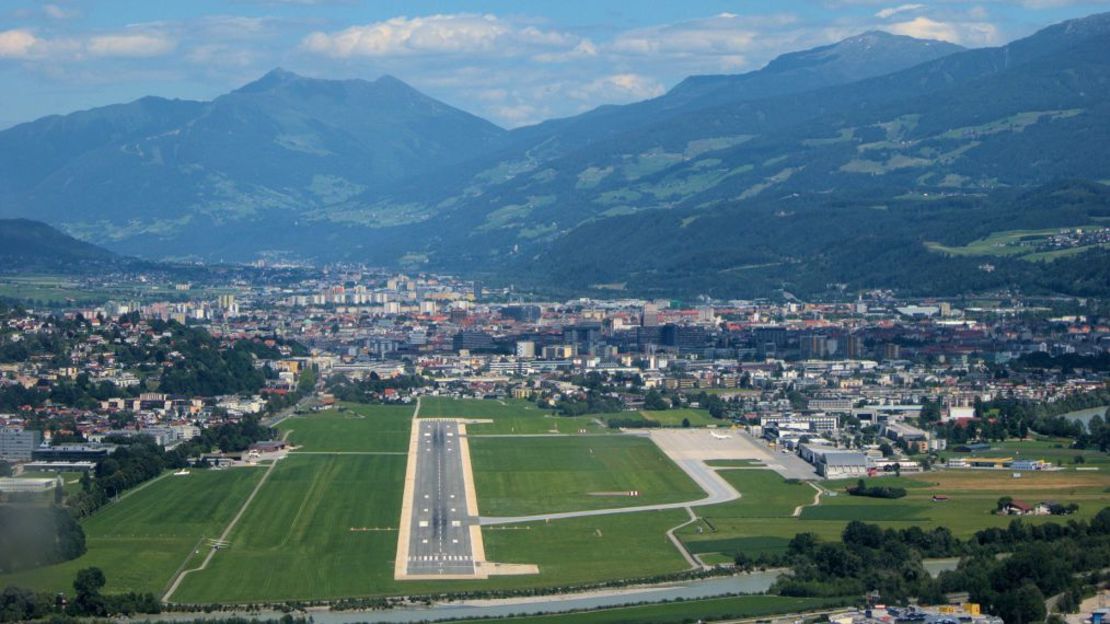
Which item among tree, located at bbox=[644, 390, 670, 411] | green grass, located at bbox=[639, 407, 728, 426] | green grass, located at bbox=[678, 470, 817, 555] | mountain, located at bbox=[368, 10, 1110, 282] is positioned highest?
mountain, located at bbox=[368, 10, 1110, 282]

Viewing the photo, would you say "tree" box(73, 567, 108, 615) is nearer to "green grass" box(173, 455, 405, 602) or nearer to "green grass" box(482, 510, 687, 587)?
"green grass" box(173, 455, 405, 602)

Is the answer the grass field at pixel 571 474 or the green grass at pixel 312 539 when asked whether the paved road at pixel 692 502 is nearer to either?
the grass field at pixel 571 474

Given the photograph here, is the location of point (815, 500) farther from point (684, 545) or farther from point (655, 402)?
point (655, 402)

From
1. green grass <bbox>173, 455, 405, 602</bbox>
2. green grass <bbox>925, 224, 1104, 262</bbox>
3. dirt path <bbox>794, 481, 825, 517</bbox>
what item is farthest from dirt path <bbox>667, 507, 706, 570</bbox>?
green grass <bbox>925, 224, 1104, 262</bbox>

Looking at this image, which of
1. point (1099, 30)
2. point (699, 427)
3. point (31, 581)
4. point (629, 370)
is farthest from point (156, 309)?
point (1099, 30)

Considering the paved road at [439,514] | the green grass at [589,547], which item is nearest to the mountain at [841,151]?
the paved road at [439,514]

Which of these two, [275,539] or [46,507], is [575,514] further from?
[46,507]
